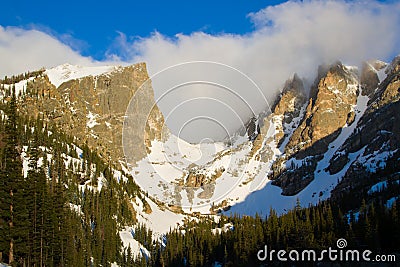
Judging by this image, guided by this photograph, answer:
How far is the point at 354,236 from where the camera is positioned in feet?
323

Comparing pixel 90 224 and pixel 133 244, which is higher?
pixel 90 224

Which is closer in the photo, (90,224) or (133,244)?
(90,224)

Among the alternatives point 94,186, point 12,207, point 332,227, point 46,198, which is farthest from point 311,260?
point 94,186

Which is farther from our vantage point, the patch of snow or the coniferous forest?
the patch of snow

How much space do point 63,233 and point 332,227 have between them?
72.7 m

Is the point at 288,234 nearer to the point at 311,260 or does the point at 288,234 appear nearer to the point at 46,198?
the point at 311,260

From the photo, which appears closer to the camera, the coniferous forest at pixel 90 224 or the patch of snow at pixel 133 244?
the coniferous forest at pixel 90 224

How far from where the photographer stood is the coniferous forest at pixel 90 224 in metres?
48.3

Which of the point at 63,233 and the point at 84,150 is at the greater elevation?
the point at 84,150

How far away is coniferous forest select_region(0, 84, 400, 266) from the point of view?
48.3 meters

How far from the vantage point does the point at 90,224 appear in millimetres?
144000

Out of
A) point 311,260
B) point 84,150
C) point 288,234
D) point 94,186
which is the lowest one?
point 311,260

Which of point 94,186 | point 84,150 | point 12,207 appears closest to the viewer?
point 12,207

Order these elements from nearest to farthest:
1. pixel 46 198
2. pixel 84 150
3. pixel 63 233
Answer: pixel 46 198 → pixel 63 233 → pixel 84 150
